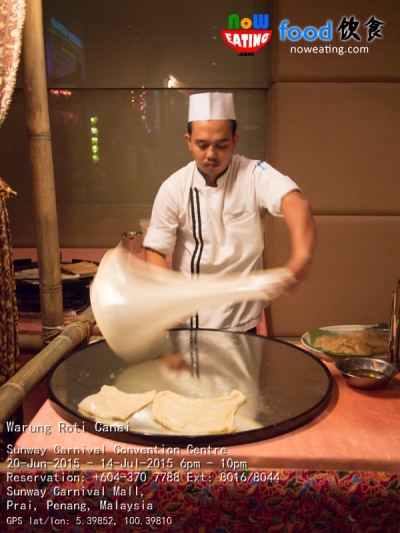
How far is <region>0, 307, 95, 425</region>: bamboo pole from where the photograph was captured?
1.14 metres

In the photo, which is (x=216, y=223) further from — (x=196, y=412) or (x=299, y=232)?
(x=196, y=412)

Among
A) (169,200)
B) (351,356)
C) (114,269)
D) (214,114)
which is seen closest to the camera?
A: (114,269)

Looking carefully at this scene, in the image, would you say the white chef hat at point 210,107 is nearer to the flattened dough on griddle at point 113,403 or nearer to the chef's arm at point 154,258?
the chef's arm at point 154,258

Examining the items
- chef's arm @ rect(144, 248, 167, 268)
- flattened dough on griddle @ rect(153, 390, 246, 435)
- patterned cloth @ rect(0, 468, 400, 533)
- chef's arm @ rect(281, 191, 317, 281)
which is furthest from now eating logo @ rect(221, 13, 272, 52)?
patterned cloth @ rect(0, 468, 400, 533)

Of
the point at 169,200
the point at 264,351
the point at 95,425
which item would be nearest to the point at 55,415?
the point at 95,425

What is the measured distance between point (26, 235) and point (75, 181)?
51cm

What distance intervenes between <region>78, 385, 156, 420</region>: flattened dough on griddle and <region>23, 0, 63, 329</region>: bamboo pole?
61cm

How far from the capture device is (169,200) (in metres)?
1.95

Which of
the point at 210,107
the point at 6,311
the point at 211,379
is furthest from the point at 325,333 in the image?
the point at 6,311

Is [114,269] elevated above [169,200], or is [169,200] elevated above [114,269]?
[169,200]

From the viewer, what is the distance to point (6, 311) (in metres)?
1.50

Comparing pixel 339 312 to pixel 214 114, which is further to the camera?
pixel 339 312

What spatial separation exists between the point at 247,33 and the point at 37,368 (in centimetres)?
261

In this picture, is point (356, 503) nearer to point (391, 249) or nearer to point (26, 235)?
point (391, 249)
